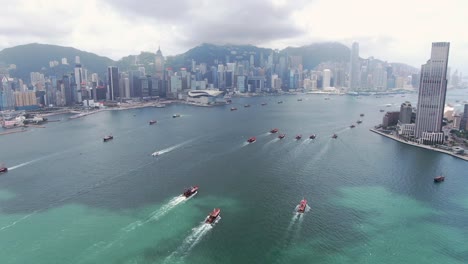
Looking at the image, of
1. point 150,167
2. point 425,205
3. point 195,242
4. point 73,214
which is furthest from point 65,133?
point 425,205

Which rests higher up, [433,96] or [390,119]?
[433,96]

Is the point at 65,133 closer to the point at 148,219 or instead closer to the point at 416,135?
the point at 148,219

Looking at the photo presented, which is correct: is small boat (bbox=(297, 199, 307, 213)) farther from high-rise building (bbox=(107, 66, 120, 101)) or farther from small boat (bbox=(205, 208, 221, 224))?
high-rise building (bbox=(107, 66, 120, 101))

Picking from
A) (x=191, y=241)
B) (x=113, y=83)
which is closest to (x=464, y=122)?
(x=191, y=241)

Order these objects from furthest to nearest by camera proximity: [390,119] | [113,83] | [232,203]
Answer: [113,83] < [390,119] < [232,203]

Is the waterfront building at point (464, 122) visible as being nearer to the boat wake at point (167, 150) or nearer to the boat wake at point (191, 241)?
the boat wake at point (167, 150)

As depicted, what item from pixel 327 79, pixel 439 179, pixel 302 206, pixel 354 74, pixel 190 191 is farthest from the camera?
pixel 354 74

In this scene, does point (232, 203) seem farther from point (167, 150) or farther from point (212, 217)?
point (167, 150)
